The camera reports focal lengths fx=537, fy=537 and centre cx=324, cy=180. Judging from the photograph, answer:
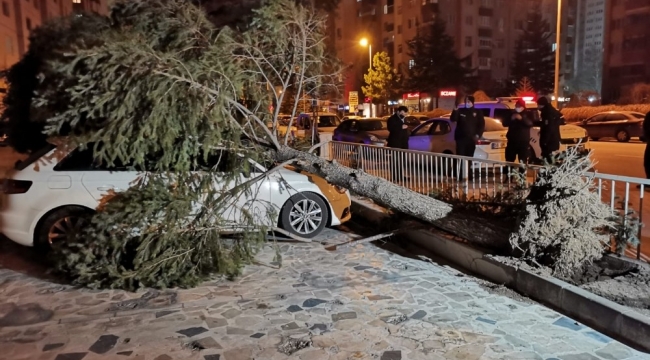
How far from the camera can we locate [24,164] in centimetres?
643

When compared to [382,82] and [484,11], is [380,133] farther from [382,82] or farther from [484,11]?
[484,11]

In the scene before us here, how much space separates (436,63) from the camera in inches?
1881

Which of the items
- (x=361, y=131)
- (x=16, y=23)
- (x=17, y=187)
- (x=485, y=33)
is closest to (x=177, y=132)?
Result: (x=17, y=187)

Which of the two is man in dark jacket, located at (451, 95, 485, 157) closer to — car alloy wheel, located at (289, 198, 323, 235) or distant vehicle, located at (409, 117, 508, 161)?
distant vehicle, located at (409, 117, 508, 161)

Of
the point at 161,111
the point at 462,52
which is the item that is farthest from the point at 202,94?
the point at 462,52

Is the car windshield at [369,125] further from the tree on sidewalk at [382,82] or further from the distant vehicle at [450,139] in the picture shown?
the tree on sidewalk at [382,82]

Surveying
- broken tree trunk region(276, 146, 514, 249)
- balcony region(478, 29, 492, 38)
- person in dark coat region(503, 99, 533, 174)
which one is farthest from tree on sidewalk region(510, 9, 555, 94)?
broken tree trunk region(276, 146, 514, 249)

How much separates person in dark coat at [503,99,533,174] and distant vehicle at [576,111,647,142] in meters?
15.9

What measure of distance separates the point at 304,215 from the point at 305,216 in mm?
21

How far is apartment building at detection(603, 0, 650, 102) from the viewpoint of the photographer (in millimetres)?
47125

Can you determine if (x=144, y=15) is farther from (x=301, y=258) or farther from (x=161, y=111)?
(x=301, y=258)

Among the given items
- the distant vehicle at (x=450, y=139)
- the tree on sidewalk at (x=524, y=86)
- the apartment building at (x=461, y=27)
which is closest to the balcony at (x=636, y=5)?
the apartment building at (x=461, y=27)

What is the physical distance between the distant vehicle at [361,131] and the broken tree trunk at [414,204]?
1016 centimetres

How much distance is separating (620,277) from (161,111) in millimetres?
4773
